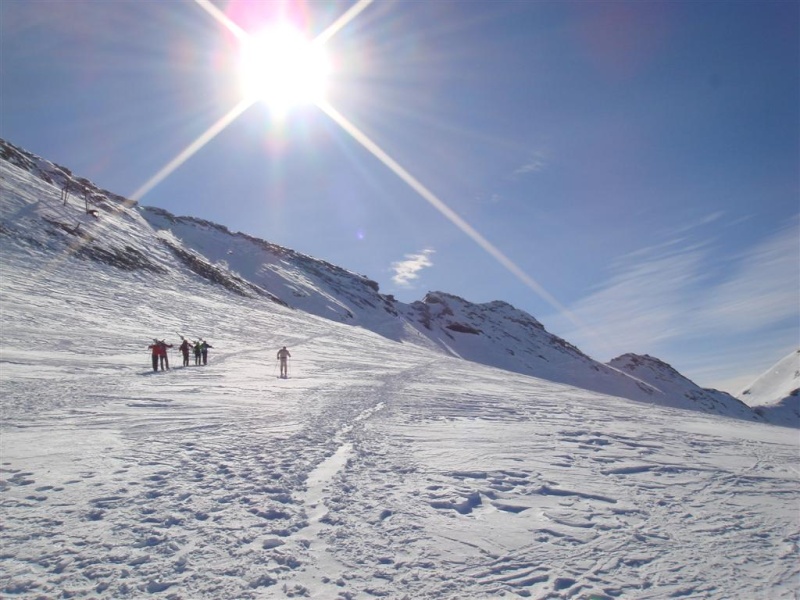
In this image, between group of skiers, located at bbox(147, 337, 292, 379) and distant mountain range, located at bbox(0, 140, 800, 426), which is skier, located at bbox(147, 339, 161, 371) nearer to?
group of skiers, located at bbox(147, 337, 292, 379)

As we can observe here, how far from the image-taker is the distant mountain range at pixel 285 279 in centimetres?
4634

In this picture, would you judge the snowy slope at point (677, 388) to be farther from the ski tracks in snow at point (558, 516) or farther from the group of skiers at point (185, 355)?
the ski tracks in snow at point (558, 516)

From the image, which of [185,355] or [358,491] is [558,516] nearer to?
[358,491]

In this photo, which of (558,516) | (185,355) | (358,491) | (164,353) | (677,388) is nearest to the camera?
(558,516)

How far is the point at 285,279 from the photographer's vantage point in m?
81.1

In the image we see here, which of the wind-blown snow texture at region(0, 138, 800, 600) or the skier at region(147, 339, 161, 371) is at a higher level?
the skier at region(147, 339, 161, 371)

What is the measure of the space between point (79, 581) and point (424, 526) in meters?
3.46

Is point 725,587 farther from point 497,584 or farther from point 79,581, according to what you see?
point 79,581

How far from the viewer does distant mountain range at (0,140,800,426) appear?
4634 cm

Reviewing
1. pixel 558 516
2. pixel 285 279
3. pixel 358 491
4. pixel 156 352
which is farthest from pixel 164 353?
pixel 285 279

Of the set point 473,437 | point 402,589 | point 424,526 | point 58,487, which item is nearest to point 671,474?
point 473,437

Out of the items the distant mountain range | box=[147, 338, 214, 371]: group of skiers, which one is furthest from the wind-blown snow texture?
the distant mountain range

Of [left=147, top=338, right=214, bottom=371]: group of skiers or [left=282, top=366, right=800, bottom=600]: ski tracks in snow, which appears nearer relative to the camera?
[left=282, top=366, right=800, bottom=600]: ski tracks in snow

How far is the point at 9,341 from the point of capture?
1816 centimetres
